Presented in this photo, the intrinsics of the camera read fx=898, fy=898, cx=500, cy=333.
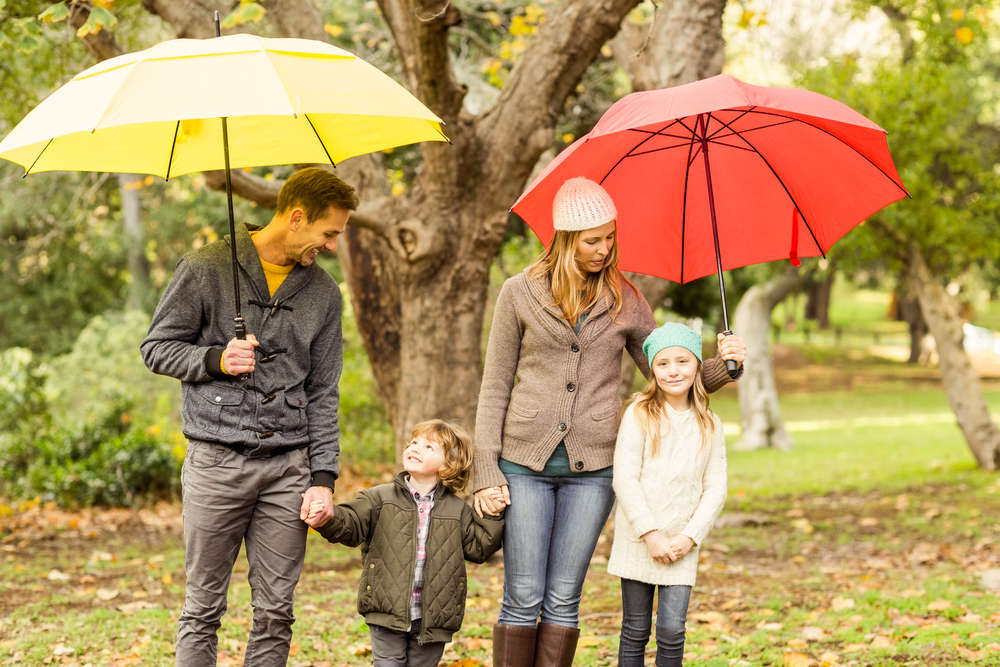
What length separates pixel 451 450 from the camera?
3.21m

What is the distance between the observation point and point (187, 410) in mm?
2941

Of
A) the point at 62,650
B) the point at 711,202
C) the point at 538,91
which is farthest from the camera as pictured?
the point at 538,91

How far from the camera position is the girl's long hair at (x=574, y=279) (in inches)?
122

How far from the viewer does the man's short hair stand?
116 inches

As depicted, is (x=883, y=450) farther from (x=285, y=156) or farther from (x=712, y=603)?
(x=285, y=156)

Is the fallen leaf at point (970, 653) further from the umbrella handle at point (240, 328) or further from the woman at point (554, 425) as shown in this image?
the umbrella handle at point (240, 328)

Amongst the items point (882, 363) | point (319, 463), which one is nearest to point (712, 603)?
point (319, 463)

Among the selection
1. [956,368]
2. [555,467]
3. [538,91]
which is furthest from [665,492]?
[956,368]

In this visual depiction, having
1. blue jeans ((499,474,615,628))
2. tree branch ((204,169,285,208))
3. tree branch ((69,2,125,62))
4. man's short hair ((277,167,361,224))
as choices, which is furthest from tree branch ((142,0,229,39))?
blue jeans ((499,474,615,628))

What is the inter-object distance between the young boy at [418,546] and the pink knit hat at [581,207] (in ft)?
2.81

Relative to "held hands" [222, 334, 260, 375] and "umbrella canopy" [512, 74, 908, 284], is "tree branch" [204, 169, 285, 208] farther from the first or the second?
"held hands" [222, 334, 260, 375]

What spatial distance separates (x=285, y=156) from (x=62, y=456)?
23.3 ft

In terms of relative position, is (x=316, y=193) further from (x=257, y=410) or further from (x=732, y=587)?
(x=732, y=587)

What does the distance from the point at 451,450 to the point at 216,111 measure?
1404 mm
